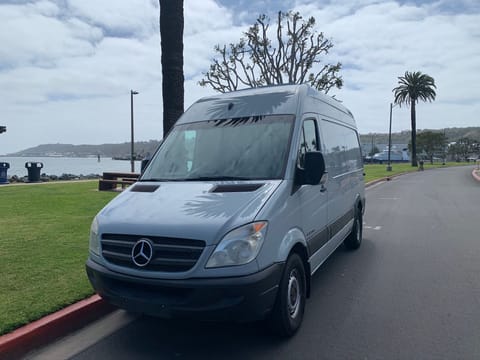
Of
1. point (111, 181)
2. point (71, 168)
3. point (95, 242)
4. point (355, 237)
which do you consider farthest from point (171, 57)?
point (71, 168)

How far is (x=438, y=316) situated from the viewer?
4344 millimetres

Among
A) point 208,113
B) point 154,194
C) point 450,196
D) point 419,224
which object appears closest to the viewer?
→ point 154,194

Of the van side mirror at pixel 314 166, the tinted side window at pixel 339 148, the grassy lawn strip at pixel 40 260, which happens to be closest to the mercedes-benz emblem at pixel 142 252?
the grassy lawn strip at pixel 40 260

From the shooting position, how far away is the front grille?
10.7 ft

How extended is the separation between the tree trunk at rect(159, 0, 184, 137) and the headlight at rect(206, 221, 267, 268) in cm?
517

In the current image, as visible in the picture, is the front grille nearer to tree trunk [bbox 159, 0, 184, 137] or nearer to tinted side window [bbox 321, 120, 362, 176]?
tinted side window [bbox 321, 120, 362, 176]

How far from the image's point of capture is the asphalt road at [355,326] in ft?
11.9

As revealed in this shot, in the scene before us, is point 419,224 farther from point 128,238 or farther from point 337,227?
point 128,238

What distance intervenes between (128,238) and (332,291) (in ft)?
9.46

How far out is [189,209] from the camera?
355cm

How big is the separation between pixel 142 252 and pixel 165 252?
22 centimetres

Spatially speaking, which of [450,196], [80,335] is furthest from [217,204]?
[450,196]

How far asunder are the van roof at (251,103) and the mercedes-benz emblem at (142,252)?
6.63 ft

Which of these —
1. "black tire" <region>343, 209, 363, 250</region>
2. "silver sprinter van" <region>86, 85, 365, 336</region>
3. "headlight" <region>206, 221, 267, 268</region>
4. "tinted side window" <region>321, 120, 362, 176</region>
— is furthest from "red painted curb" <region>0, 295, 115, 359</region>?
"black tire" <region>343, 209, 363, 250</region>
